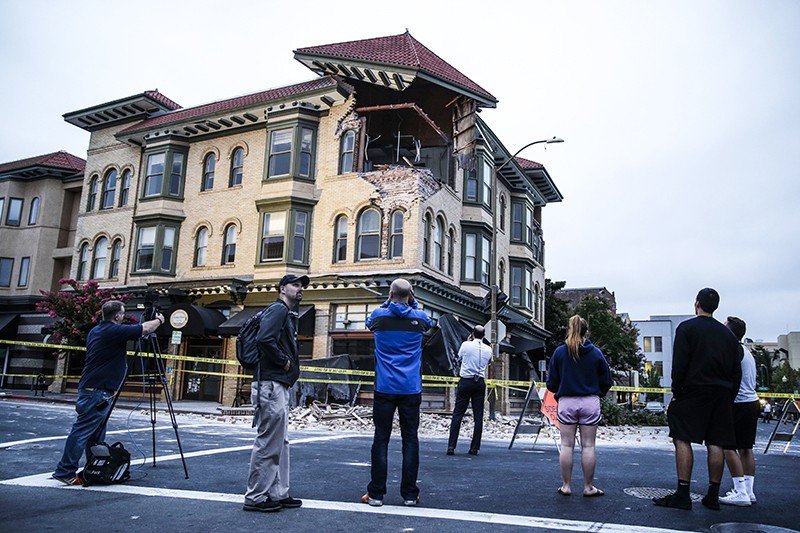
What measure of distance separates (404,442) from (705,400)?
2.88 meters

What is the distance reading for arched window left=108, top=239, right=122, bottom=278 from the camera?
28828mm

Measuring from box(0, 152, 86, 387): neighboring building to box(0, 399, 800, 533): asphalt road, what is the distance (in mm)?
25750

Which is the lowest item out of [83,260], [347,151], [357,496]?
[357,496]

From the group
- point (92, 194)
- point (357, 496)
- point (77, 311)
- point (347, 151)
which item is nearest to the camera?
point (357, 496)

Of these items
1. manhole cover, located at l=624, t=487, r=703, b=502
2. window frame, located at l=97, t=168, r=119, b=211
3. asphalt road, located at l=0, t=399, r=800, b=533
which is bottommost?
asphalt road, located at l=0, t=399, r=800, b=533

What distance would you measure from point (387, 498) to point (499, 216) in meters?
26.1

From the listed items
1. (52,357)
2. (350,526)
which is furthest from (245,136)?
(350,526)

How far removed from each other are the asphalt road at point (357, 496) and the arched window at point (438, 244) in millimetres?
14702

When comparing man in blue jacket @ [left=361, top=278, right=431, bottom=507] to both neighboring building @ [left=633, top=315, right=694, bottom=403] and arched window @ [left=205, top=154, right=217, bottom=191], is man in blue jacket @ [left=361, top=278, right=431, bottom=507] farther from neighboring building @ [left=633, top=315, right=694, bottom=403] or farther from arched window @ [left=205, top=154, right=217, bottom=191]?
neighboring building @ [left=633, top=315, right=694, bottom=403]

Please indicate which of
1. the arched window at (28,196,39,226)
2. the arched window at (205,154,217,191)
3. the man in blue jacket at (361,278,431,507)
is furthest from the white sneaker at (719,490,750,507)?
the arched window at (28,196,39,226)

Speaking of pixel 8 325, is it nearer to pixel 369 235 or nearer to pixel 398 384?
pixel 369 235

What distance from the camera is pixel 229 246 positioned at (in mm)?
26641

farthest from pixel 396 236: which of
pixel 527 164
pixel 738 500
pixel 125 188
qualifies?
pixel 738 500

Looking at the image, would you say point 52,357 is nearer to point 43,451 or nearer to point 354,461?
point 43,451
